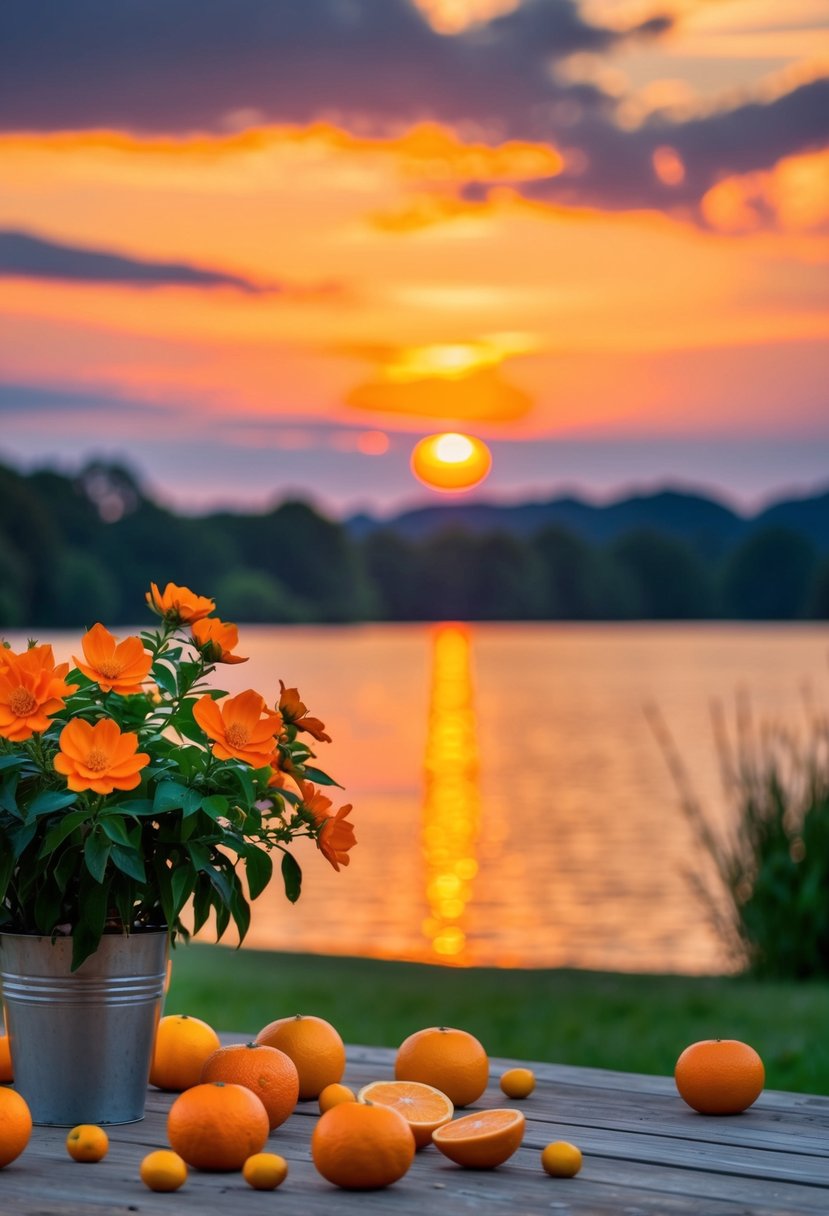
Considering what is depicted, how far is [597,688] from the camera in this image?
47812 millimetres

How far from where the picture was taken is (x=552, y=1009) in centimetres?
647

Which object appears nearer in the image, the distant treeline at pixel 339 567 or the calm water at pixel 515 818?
the calm water at pixel 515 818

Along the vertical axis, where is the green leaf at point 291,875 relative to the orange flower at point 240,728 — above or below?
below

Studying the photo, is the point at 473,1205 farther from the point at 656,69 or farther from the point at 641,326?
the point at 641,326

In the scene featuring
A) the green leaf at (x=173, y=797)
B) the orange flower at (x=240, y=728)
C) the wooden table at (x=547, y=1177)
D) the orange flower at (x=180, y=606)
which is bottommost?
the wooden table at (x=547, y=1177)

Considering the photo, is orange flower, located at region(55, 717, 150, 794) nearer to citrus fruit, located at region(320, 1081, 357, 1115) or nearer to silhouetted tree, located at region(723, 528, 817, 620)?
citrus fruit, located at region(320, 1081, 357, 1115)

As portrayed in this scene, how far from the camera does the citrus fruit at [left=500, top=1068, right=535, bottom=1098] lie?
197cm

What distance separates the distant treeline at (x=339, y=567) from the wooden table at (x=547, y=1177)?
27215 mm

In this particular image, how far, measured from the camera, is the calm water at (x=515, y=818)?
37.5ft

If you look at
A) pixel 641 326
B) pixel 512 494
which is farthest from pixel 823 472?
pixel 512 494

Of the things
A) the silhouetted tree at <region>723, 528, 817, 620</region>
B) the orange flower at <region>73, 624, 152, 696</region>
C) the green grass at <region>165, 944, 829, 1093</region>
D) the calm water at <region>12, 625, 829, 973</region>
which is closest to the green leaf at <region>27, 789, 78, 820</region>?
the orange flower at <region>73, 624, 152, 696</region>

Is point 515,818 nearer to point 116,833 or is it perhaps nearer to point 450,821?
point 450,821

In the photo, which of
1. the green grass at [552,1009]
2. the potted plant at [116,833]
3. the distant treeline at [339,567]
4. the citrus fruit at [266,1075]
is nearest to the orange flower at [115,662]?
the potted plant at [116,833]

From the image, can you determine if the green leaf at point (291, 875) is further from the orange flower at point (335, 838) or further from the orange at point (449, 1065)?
the orange at point (449, 1065)
